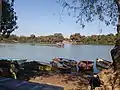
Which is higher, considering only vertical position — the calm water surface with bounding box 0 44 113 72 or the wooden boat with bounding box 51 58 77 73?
the wooden boat with bounding box 51 58 77 73

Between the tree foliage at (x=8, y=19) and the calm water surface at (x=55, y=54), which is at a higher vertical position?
the tree foliage at (x=8, y=19)

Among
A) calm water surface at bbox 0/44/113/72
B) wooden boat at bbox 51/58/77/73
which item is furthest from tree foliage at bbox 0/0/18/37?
calm water surface at bbox 0/44/113/72

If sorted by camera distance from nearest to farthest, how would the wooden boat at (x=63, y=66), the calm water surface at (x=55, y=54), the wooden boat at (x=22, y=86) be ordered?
the wooden boat at (x=22, y=86) < the wooden boat at (x=63, y=66) < the calm water surface at (x=55, y=54)

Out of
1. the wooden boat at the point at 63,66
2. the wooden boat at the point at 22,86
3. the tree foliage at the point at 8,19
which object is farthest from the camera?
the wooden boat at the point at 63,66

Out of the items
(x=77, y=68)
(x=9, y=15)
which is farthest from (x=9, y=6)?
(x=77, y=68)

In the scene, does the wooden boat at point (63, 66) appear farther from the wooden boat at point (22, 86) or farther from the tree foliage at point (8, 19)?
the wooden boat at point (22, 86)

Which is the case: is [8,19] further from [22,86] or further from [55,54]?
[55,54]

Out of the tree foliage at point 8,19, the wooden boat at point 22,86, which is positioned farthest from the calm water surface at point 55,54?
the wooden boat at point 22,86

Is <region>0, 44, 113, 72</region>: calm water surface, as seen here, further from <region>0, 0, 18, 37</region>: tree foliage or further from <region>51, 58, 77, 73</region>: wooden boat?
<region>0, 0, 18, 37</region>: tree foliage

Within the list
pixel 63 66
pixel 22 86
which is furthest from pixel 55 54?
pixel 22 86

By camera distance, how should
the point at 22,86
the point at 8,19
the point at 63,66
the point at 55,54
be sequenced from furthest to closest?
1. the point at 55,54
2. the point at 63,66
3. the point at 8,19
4. the point at 22,86

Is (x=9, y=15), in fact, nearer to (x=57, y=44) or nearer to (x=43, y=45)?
(x=57, y=44)

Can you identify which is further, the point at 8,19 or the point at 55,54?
the point at 55,54

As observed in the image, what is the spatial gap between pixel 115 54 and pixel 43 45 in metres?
145
